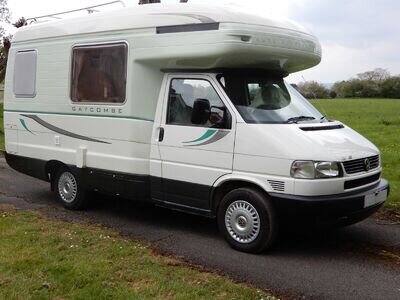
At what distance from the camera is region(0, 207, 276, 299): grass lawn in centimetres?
475

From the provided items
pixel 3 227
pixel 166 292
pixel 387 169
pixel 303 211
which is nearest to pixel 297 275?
pixel 303 211

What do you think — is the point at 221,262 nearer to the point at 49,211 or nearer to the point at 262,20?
the point at 262,20

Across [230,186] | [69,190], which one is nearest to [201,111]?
[230,186]

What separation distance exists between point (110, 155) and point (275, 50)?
2.62 meters

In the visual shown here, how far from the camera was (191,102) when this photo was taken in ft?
21.6

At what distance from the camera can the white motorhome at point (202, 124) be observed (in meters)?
5.78

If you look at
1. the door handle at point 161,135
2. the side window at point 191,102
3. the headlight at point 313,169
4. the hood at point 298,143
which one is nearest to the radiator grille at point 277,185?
the headlight at point 313,169

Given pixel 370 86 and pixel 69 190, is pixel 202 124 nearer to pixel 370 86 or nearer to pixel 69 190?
pixel 69 190

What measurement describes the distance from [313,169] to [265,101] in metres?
A: 1.22

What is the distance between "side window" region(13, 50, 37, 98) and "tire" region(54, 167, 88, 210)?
136cm

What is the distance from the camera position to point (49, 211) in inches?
314

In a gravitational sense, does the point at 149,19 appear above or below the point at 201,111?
above

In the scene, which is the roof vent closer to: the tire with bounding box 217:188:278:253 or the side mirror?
the tire with bounding box 217:188:278:253

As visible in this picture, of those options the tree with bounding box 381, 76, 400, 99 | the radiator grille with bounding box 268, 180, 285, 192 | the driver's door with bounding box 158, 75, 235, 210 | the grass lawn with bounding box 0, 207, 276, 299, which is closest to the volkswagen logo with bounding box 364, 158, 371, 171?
the radiator grille with bounding box 268, 180, 285, 192
